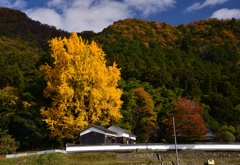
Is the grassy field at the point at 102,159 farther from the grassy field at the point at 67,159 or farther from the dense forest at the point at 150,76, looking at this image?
the dense forest at the point at 150,76

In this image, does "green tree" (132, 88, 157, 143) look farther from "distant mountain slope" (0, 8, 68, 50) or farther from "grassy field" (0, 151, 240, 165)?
"distant mountain slope" (0, 8, 68, 50)

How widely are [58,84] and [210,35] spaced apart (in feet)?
179

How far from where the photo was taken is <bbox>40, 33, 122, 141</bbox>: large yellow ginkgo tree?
30.1 m

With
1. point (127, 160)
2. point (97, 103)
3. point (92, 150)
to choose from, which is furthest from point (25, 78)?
point (127, 160)

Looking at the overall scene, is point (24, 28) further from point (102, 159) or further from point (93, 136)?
point (102, 159)

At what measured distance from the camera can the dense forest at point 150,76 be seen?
1325 inches

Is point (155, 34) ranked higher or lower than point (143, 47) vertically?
higher

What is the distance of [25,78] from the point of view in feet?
144

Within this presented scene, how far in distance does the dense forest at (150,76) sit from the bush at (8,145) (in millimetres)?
322

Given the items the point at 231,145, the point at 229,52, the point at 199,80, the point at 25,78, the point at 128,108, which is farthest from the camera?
the point at 229,52

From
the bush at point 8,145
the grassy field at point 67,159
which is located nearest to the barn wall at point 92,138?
the grassy field at point 67,159

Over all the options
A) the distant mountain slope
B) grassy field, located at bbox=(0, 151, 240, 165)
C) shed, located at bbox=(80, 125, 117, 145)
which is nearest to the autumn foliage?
grassy field, located at bbox=(0, 151, 240, 165)

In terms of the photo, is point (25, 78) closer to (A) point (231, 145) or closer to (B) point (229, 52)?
(A) point (231, 145)

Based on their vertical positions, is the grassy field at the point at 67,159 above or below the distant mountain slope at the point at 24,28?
below
